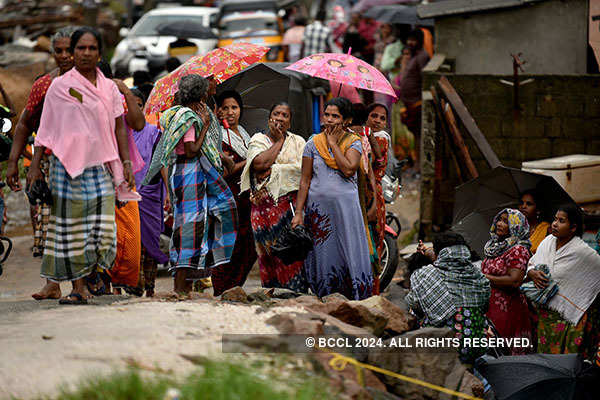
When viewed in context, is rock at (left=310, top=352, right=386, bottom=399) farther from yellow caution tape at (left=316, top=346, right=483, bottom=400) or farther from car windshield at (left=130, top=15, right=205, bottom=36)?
car windshield at (left=130, top=15, right=205, bottom=36)

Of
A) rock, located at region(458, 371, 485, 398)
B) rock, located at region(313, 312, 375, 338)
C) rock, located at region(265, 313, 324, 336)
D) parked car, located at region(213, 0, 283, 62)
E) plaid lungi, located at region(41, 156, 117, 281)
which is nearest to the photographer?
rock, located at region(265, 313, 324, 336)

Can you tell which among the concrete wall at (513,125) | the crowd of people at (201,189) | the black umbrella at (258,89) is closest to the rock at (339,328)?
the crowd of people at (201,189)

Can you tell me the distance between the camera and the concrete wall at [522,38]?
1223 centimetres

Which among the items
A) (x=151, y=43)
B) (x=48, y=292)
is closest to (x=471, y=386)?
(x=48, y=292)

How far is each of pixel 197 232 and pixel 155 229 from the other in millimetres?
1140

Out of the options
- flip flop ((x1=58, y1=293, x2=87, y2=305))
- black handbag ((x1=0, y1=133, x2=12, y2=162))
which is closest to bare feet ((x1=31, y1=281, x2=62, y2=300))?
flip flop ((x1=58, y1=293, x2=87, y2=305))

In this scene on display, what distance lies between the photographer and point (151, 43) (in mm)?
18922

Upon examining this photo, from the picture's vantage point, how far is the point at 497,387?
6.51 m

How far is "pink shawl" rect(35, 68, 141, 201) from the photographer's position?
6117 millimetres

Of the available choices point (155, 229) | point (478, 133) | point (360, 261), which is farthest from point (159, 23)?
point (360, 261)

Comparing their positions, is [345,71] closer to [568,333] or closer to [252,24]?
[568,333]

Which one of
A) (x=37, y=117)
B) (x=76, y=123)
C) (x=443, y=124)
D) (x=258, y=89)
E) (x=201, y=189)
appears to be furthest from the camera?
(x=443, y=124)

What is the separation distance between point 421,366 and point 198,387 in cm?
185

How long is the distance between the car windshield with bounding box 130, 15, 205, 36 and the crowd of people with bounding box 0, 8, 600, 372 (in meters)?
12.6
